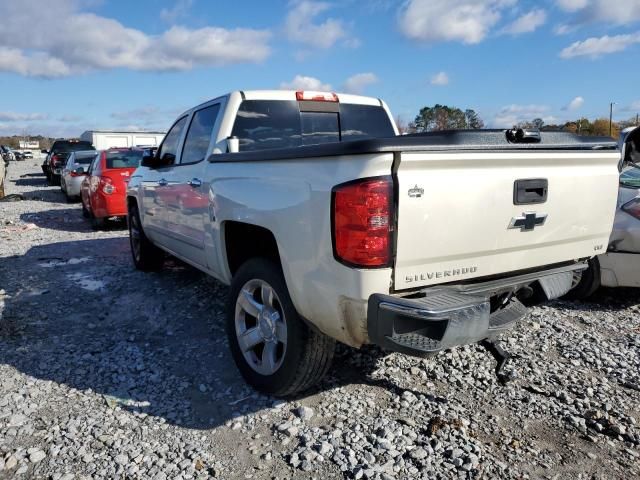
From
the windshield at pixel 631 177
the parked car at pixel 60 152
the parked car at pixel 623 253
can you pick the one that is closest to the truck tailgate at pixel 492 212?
the parked car at pixel 623 253

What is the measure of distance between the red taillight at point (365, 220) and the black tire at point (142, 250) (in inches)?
173

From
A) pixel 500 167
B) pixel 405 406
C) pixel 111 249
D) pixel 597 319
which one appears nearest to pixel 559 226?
pixel 500 167

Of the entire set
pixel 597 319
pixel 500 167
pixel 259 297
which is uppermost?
pixel 500 167

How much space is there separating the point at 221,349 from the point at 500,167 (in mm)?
2534

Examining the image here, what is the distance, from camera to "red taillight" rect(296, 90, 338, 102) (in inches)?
178

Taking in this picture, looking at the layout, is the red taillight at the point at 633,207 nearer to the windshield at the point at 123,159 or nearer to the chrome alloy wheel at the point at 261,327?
the chrome alloy wheel at the point at 261,327

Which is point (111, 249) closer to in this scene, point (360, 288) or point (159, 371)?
point (159, 371)

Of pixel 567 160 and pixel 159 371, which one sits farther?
pixel 159 371

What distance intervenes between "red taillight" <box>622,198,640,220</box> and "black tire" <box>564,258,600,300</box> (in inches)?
20.0

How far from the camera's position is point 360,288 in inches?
96.0

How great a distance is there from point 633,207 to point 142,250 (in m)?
5.38

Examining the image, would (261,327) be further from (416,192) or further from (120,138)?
(120,138)

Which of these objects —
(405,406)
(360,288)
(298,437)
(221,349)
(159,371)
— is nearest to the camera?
(360,288)

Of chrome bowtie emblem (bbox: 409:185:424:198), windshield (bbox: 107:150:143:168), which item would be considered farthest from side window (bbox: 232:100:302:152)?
windshield (bbox: 107:150:143:168)
